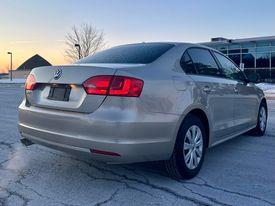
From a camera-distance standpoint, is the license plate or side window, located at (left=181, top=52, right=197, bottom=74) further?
side window, located at (left=181, top=52, right=197, bottom=74)

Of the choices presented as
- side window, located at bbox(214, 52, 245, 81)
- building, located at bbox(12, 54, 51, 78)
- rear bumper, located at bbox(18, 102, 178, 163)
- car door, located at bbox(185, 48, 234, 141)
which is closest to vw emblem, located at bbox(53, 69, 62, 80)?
rear bumper, located at bbox(18, 102, 178, 163)

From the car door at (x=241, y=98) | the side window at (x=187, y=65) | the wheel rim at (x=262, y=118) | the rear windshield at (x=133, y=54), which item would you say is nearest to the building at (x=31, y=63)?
the wheel rim at (x=262, y=118)

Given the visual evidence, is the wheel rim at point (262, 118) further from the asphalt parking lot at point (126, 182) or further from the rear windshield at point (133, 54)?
the rear windshield at point (133, 54)

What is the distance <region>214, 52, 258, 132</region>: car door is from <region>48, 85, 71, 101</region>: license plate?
2.49m

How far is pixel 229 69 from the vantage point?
5.71m

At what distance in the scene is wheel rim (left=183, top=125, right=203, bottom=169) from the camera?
4.21 m

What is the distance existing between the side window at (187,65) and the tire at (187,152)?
0.54 meters

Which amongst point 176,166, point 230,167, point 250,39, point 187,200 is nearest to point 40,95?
point 176,166

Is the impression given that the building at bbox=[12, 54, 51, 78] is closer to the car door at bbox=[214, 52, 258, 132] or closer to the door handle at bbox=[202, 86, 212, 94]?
the car door at bbox=[214, 52, 258, 132]

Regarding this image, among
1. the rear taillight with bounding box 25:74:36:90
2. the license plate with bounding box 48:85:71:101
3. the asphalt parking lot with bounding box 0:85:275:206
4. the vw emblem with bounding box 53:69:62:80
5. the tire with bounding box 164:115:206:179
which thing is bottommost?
the asphalt parking lot with bounding box 0:85:275:206

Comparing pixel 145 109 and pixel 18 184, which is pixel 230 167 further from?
pixel 18 184

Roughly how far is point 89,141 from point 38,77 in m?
1.14

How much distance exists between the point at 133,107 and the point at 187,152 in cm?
101

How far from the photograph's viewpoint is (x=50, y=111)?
13.1 ft
